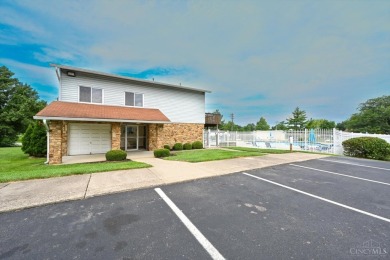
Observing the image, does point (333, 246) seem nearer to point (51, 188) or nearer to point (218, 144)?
point (51, 188)

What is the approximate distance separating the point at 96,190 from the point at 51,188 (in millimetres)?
1361

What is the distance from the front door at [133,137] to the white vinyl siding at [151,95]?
6.81ft

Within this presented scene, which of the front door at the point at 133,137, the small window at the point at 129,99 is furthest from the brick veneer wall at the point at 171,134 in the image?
the small window at the point at 129,99

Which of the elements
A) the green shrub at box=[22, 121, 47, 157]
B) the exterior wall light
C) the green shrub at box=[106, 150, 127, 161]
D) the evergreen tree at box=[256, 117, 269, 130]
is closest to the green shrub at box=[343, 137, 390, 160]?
the green shrub at box=[106, 150, 127, 161]

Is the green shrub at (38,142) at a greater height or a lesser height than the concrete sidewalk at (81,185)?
greater

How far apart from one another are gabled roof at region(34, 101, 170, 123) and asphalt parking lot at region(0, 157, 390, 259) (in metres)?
7.21

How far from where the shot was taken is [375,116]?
4019 cm

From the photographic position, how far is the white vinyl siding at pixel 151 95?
1185 cm

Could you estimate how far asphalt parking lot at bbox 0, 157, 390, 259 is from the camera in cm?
227

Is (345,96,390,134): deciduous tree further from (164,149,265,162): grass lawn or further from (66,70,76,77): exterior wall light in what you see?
(66,70,76,77): exterior wall light

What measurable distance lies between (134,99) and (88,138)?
4.68 metres

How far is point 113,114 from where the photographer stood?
11.2 meters

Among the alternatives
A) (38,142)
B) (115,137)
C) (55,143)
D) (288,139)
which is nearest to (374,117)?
(288,139)

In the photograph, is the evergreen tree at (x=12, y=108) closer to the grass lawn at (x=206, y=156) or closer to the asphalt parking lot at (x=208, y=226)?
the grass lawn at (x=206, y=156)
